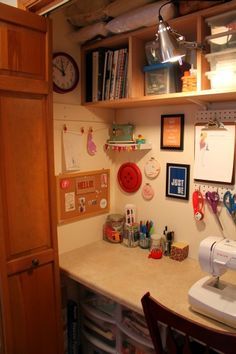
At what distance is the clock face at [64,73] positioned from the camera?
1.75m

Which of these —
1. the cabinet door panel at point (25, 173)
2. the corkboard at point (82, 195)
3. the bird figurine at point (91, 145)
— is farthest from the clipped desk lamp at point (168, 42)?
the corkboard at point (82, 195)

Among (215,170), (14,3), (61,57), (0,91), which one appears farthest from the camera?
(61,57)

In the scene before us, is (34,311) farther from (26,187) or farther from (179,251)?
(179,251)

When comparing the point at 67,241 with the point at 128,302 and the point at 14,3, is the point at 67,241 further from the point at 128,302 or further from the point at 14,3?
the point at 14,3

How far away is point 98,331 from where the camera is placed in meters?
1.81

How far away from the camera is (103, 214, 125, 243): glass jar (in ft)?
6.70

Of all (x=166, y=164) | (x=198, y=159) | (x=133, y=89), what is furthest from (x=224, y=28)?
(x=166, y=164)

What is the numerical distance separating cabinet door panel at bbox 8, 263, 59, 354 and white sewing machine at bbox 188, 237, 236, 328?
2.32ft

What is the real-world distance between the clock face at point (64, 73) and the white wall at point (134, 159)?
5 centimetres

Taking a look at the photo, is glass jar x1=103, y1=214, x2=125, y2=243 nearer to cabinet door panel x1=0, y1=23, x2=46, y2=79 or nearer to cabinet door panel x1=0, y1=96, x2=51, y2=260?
cabinet door panel x1=0, y1=96, x2=51, y2=260

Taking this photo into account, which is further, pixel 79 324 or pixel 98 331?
pixel 79 324

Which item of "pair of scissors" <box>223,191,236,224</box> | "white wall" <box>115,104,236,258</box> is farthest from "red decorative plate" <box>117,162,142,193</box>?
"pair of scissors" <box>223,191,236,224</box>

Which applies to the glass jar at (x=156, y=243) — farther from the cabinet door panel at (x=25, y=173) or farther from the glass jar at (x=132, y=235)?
the cabinet door panel at (x=25, y=173)

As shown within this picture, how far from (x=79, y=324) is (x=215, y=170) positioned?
4.28ft
